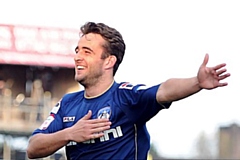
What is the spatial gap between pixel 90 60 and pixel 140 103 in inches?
20.5

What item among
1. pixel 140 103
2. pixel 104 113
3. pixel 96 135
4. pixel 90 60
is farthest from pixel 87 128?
pixel 90 60

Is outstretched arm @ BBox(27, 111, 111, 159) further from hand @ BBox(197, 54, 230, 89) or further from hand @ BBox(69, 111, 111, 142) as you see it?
hand @ BBox(197, 54, 230, 89)

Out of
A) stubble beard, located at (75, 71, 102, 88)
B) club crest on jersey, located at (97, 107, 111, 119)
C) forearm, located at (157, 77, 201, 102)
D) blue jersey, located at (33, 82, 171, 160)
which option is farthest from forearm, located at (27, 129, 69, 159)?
forearm, located at (157, 77, 201, 102)

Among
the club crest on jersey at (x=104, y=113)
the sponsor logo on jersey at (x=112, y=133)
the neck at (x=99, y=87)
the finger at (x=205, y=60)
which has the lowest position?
the sponsor logo on jersey at (x=112, y=133)

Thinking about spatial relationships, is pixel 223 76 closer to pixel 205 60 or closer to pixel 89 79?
pixel 205 60

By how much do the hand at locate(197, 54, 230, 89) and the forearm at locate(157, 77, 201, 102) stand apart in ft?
0.20

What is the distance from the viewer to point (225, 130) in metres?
48.9

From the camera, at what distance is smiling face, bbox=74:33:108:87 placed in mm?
6027

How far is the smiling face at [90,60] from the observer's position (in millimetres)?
6027

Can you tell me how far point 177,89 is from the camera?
555 centimetres

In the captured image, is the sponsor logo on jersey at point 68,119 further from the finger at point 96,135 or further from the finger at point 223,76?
the finger at point 223,76

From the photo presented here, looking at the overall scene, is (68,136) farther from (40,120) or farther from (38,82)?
(38,82)

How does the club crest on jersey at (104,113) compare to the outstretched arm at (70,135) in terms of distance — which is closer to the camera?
the outstretched arm at (70,135)

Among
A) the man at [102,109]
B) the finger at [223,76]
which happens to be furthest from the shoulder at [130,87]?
the finger at [223,76]
